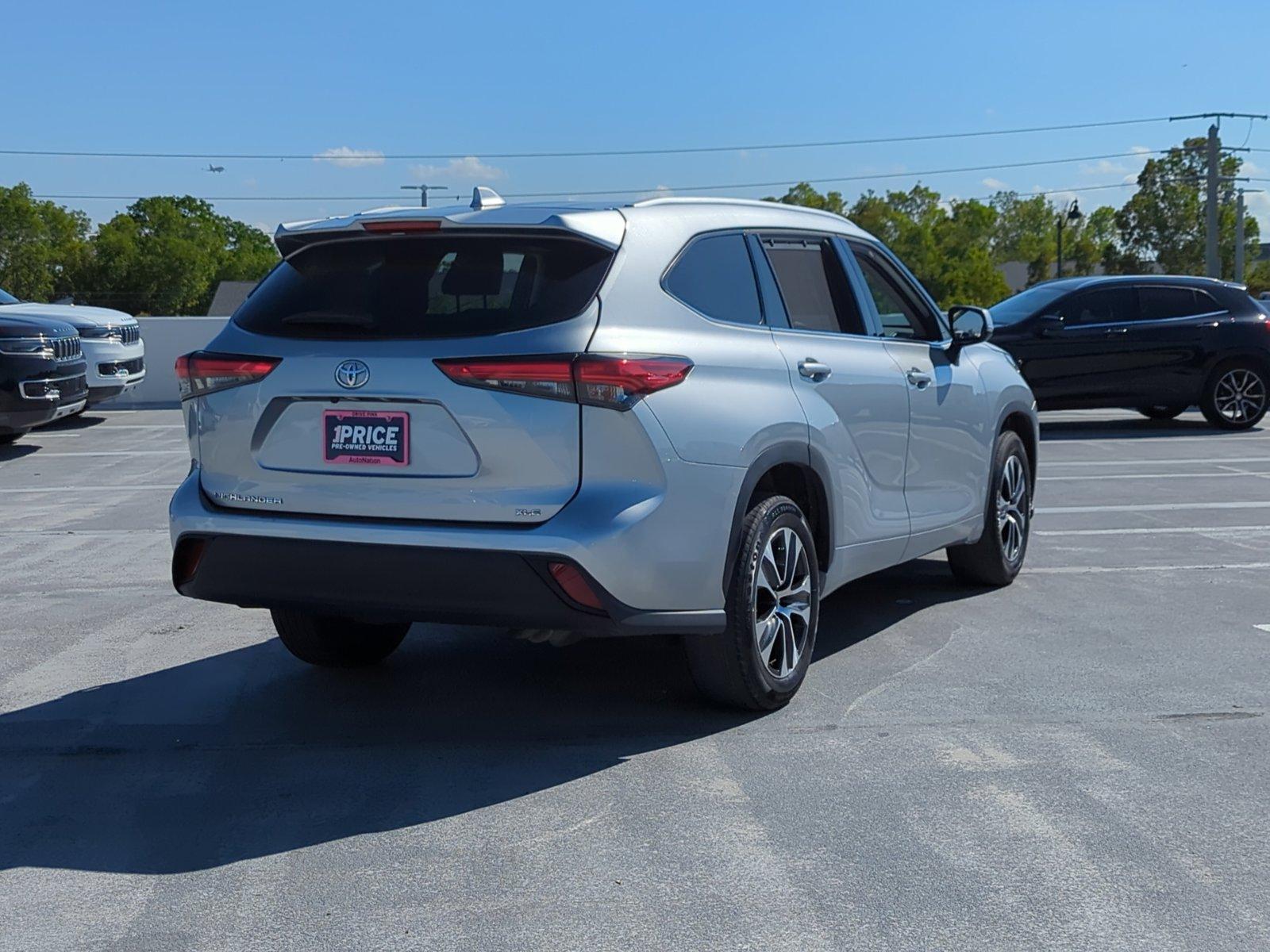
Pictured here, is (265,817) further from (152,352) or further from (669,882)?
(152,352)

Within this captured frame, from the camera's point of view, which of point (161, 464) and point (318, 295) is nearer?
point (318, 295)

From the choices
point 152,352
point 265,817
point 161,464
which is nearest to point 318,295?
point 265,817

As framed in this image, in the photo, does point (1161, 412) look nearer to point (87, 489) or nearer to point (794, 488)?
point (87, 489)

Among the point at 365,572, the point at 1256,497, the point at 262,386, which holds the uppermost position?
the point at 262,386

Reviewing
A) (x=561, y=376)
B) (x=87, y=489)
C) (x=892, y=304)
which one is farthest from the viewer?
(x=87, y=489)

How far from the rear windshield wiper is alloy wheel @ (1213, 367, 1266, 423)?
14448mm

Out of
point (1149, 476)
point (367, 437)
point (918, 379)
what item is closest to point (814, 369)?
point (918, 379)

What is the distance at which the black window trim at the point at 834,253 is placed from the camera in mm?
5824

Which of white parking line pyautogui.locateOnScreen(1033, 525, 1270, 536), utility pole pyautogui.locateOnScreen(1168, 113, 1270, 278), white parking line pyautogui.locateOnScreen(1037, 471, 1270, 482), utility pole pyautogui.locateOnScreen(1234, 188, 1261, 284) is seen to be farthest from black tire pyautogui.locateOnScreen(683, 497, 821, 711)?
utility pole pyautogui.locateOnScreen(1234, 188, 1261, 284)

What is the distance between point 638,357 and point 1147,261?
87.8 meters

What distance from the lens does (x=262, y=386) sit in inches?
197

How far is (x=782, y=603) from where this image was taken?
551 cm

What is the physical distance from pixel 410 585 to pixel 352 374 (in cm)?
67

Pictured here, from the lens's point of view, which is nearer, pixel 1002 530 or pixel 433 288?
pixel 433 288
